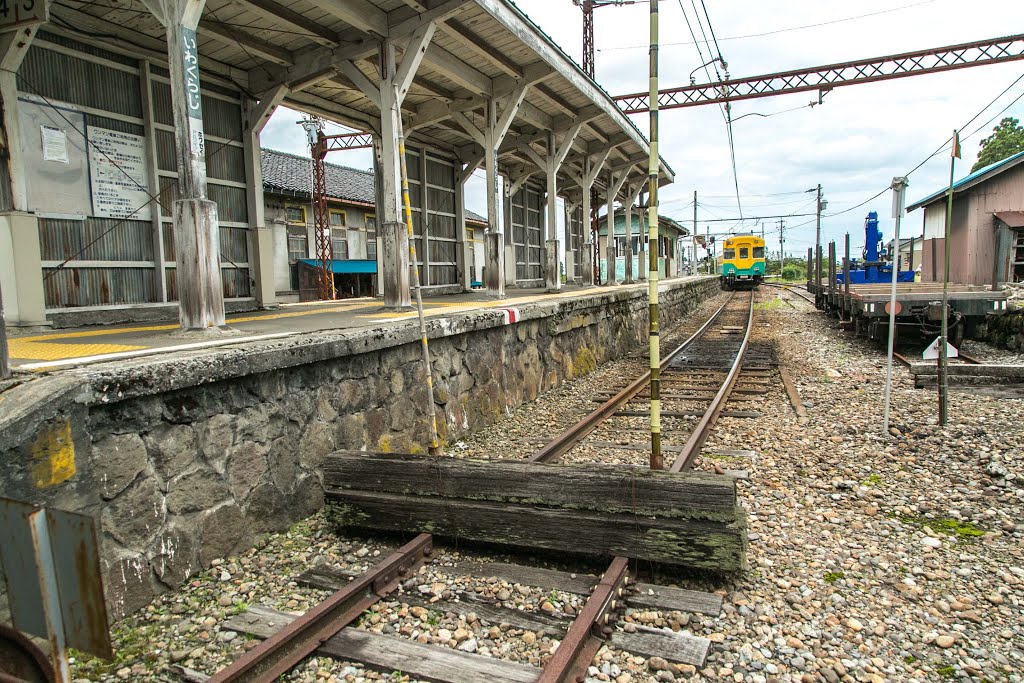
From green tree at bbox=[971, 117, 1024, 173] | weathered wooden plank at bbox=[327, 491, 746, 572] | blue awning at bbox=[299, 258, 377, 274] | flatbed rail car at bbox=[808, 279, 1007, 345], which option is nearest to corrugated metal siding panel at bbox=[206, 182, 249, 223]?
weathered wooden plank at bbox=[327, 491, 746, 572]

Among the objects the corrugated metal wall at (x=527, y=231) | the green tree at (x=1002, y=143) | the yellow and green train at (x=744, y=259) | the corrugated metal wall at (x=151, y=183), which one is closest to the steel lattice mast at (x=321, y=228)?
the corrugated metal wall at (x=527, y=231)

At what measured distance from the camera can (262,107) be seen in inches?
335

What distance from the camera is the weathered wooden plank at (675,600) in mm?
2943

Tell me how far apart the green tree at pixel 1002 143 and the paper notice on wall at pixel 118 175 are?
60.1 metres

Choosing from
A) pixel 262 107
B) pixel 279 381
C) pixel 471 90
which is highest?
pixel 471 90

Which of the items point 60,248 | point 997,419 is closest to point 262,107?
point 60,248

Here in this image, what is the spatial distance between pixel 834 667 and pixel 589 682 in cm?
101

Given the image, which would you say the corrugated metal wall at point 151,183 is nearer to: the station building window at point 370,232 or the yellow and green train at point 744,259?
the station building window at point 370,232

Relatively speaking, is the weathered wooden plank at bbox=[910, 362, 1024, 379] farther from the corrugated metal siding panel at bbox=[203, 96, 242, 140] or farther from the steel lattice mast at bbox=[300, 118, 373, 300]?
the steel lattice mast at bbox=[300, 118, 373, 300]

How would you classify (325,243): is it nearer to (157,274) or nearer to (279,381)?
(157,274)

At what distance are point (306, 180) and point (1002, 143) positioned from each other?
5503 cm

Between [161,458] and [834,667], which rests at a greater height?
[161,458]

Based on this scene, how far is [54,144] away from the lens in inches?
250

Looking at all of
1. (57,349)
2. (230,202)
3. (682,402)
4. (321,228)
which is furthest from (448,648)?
(321,228)
